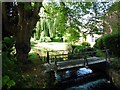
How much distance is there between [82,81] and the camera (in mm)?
12758

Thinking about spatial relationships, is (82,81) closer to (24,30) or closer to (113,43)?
(24,30)

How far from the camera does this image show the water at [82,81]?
12.0 m

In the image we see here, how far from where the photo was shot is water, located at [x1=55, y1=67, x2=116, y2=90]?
1198 centimetres

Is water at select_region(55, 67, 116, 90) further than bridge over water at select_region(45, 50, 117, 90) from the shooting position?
Yes

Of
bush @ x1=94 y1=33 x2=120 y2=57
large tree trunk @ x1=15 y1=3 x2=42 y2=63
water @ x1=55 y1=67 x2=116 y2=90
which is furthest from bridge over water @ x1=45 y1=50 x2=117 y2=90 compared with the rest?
bush @ x1=94 y1=33 x2=120 y2=57

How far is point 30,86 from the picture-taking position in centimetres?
920

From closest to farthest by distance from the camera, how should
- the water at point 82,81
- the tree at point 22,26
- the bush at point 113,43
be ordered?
the tree at point 22,26 < the water at point 82,81 < the bush at point 113,43

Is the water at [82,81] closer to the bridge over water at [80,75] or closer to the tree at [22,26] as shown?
the bridge over water at [80,75]

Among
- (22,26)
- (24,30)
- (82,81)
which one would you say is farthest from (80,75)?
(22,26)

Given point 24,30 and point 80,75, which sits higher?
point 24,30

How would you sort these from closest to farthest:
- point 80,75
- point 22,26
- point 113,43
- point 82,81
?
point 22,26 → point 82,81 → point 80,75 → point 113,43

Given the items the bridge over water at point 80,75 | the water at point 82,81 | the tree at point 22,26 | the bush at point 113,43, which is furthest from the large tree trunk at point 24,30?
the bush at point 113,43

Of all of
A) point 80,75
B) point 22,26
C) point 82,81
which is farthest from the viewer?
point 80,75

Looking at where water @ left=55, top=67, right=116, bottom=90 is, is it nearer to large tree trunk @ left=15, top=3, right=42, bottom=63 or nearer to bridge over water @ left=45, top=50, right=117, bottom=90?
bridge over water @ left=45, top=50, right=117, bottom=90
